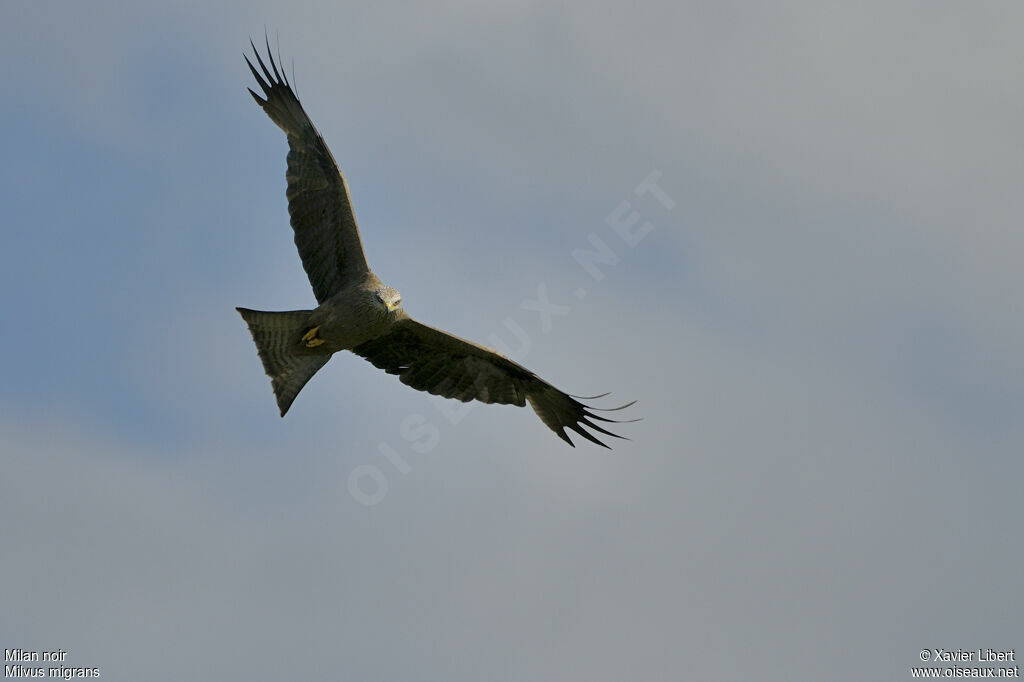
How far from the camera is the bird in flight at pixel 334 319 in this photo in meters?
13.4

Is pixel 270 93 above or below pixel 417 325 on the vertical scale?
above

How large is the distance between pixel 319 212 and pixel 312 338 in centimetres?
138

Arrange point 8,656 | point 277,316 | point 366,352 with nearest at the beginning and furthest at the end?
1. point 8,656
2. point 277,316
3. point 366,352

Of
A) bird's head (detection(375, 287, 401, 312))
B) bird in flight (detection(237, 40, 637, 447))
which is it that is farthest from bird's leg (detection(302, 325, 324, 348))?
bird's head (detection(375, 287, 401, 312))

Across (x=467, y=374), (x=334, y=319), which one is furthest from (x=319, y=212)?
(x=467, y=374)

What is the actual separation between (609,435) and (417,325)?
101 inches

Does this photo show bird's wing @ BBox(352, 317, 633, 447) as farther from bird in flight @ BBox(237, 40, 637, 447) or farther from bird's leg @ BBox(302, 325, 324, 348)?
bird's leg @ BBox(302, 325, 324, 348)

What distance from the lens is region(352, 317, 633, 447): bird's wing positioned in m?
14.4

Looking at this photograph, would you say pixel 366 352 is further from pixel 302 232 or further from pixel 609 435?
pixel 609 435

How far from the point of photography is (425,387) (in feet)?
48.2

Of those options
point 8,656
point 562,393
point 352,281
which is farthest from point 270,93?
point 8,656

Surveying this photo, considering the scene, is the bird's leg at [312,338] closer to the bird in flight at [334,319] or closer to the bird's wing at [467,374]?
the bird in flight at [334,319]

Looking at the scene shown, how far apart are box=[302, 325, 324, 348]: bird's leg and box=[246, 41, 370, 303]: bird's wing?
0.54m

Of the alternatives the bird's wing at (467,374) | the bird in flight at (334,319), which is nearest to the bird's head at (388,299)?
the bird in flight at (334,319)
